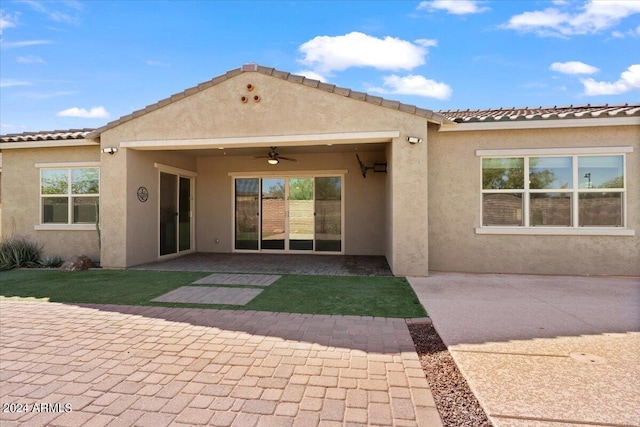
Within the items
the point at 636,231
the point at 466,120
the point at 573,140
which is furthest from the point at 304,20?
the point at 636,231

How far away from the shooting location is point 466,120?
8.30 meters

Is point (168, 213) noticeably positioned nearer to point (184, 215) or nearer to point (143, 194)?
point (184, 215)

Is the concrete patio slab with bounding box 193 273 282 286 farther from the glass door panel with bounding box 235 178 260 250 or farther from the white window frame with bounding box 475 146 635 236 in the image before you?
the white window frame with bounding box 475 146 635 236

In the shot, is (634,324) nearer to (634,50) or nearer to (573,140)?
(573,140)

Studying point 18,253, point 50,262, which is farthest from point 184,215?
point 18,253

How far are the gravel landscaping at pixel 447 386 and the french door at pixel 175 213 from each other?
914 centimetres

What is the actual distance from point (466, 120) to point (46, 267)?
12319mm

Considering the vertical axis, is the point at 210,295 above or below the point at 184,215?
below

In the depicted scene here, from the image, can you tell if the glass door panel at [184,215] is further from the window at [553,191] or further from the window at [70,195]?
the window at [553,191]


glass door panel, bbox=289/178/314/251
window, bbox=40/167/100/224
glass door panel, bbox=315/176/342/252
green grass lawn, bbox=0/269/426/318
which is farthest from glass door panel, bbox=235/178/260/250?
window, bbox=40/167/100/224

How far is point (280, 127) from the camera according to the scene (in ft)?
27.7

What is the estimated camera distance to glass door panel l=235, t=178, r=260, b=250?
12508 mm

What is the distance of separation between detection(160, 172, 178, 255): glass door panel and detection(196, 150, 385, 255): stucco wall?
4.24 ft

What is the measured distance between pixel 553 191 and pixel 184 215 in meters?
11.4
